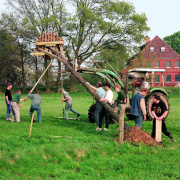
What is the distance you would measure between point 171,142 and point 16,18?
38347mm

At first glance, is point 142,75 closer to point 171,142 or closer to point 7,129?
point 171,142

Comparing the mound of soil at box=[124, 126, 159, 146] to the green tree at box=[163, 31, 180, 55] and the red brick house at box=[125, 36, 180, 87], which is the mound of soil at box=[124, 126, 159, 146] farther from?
the green tree at box=[163, 31, 180, 55]

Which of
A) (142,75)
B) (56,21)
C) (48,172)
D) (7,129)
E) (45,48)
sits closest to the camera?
(48,172)

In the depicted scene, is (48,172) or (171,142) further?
(171,142)

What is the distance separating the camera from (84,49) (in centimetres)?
4141

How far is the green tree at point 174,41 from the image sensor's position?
7319cm

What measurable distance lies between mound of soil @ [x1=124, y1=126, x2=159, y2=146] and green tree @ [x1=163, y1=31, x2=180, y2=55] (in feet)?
229

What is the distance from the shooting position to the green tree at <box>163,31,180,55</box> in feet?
240

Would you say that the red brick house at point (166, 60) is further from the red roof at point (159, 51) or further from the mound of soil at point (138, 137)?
the mound of soil at point (138, 137)

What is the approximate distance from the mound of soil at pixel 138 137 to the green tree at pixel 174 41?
69.9 meters

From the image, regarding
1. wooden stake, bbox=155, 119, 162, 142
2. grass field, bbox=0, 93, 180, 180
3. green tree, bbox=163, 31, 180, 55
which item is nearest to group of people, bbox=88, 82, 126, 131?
grass field, bbox=0, 93, 180, 180

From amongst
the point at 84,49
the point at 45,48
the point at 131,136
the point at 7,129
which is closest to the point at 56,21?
the point at 84,49

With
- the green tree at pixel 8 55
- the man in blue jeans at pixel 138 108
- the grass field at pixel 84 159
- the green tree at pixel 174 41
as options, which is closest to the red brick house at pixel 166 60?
the green tree at pixel 174 41

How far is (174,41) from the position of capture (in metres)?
74.6
